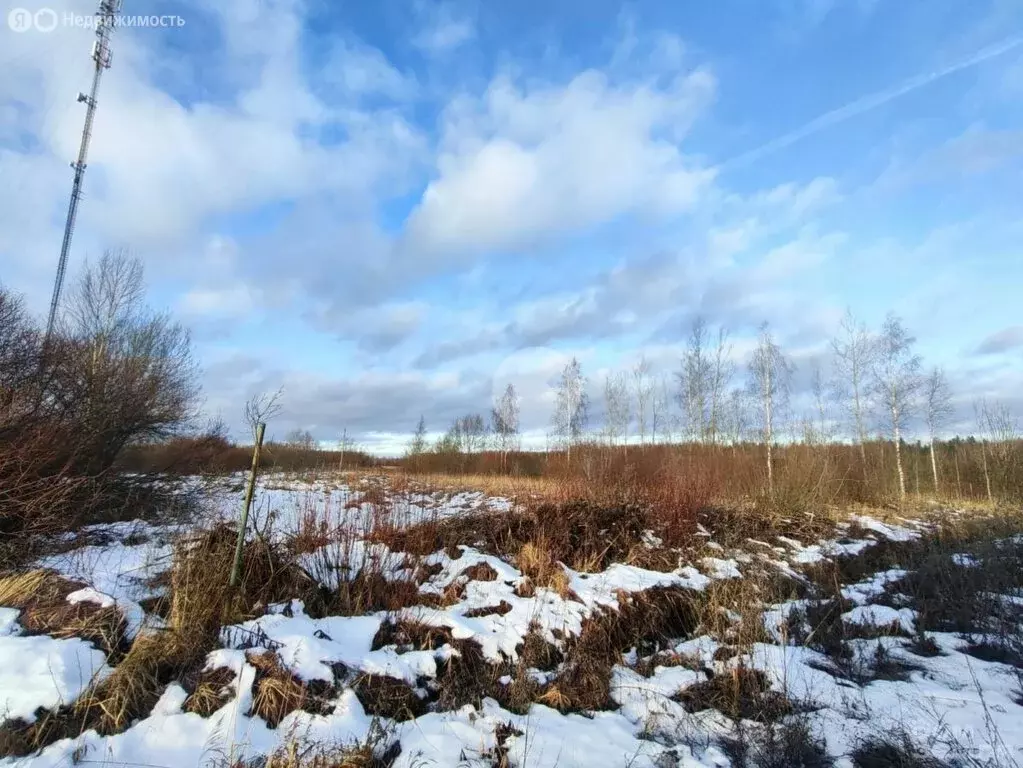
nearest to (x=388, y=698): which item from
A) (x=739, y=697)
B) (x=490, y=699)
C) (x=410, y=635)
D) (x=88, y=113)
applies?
(x=490, y=699)

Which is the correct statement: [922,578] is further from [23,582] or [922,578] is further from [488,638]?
[23,582]

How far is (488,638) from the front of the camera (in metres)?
5.16

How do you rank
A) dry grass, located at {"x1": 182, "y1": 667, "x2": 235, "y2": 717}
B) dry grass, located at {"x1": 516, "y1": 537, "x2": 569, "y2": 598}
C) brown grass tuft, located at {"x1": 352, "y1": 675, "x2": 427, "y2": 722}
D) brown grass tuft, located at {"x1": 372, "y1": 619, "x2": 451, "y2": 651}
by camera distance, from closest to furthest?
dry grass, located at {"x1": 182, "y1": 667, "x2": 235, "y2": 717} < brown grass tuft, located at {"x1": 352, "y1": 675, "x2": 427, "y2": 722} < brown grass tuft, located at {"x1": 372, "y1": 619, "x2": 451, "y2": 651} < dry grass, located at {"x1": 516, "y1": 537, "x2": 569, "y2": 598}

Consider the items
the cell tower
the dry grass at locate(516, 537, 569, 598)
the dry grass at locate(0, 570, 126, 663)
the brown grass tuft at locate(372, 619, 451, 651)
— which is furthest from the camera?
the cell tower

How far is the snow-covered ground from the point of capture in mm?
3529

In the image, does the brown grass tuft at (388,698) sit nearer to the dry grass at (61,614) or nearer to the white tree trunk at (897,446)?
the dry grass at (61,614)

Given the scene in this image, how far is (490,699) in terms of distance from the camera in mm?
4336

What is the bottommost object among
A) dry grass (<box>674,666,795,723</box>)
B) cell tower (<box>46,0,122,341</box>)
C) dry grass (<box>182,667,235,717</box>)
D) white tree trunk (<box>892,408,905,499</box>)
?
dry grass (<box>674,666,795,723</box>)

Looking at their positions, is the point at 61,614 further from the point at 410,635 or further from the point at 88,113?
the point at 88,113

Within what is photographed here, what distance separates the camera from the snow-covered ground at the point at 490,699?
3529mm

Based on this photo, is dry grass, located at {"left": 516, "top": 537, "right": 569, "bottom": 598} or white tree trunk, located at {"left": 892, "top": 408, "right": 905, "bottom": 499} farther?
white tree trunk, located at {"left": 892, "top": 408, "right": 905, "bottom": 499}

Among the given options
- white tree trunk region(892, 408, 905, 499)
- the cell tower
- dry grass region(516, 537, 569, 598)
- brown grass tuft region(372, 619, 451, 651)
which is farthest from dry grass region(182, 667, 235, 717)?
white tree trunk region(892, 408, 905, 499)

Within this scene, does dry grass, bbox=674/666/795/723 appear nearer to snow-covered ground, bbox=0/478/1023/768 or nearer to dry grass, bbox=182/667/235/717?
snow-covered ground, bbox=0/478/1023/768

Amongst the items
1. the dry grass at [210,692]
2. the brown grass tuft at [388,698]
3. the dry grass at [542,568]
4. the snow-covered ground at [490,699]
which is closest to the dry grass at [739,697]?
the snow-covered ground at [490,699]
